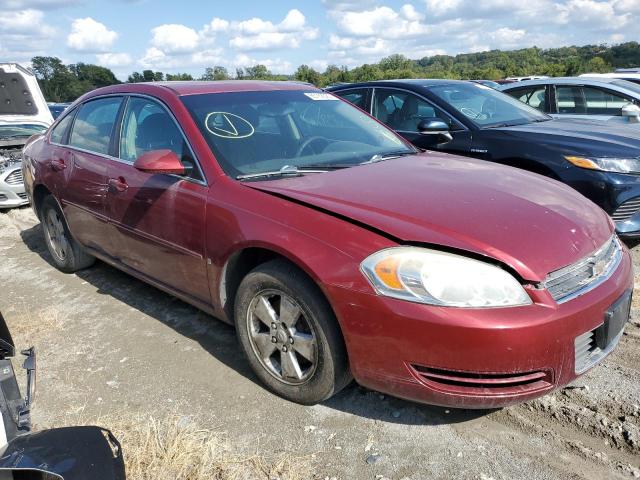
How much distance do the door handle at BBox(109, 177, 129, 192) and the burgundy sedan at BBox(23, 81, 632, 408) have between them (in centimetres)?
2

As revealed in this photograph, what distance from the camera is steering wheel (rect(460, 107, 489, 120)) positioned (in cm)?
552

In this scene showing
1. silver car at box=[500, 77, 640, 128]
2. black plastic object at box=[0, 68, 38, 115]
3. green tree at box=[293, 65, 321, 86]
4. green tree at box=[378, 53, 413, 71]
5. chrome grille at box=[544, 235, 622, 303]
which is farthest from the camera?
green tree at box=[378, 53, 413, 71]

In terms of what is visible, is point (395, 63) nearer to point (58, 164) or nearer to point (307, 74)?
point (307, 74)

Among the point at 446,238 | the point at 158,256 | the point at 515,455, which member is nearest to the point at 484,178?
the point at 446,238

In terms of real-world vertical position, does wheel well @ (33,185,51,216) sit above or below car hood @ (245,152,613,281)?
below

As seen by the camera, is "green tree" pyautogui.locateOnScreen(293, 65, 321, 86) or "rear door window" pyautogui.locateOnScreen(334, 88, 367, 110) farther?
"green tree" pyautogui.locateOnScreen(293, 65, 321, 86)

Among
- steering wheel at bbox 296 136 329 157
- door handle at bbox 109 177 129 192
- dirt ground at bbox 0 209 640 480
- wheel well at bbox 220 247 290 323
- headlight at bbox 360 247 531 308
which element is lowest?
dirt ground at bbox 0 209 640 480

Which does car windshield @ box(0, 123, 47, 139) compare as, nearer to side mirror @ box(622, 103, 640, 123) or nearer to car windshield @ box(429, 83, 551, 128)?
car windshield @ box(429, 83, 551, 128)

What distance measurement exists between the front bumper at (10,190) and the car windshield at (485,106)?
5.99 m

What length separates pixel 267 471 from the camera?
2.39m

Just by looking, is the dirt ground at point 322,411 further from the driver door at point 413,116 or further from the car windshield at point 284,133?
the driver door at point 413,116

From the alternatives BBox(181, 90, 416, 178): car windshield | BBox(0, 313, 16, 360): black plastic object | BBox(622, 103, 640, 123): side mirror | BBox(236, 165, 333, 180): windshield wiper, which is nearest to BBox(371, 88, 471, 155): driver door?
BBox(181, 90, 416, 178): car windshield

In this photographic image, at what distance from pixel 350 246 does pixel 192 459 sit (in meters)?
1.14

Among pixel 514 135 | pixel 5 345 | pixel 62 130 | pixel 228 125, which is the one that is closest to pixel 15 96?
pixel 62 130
